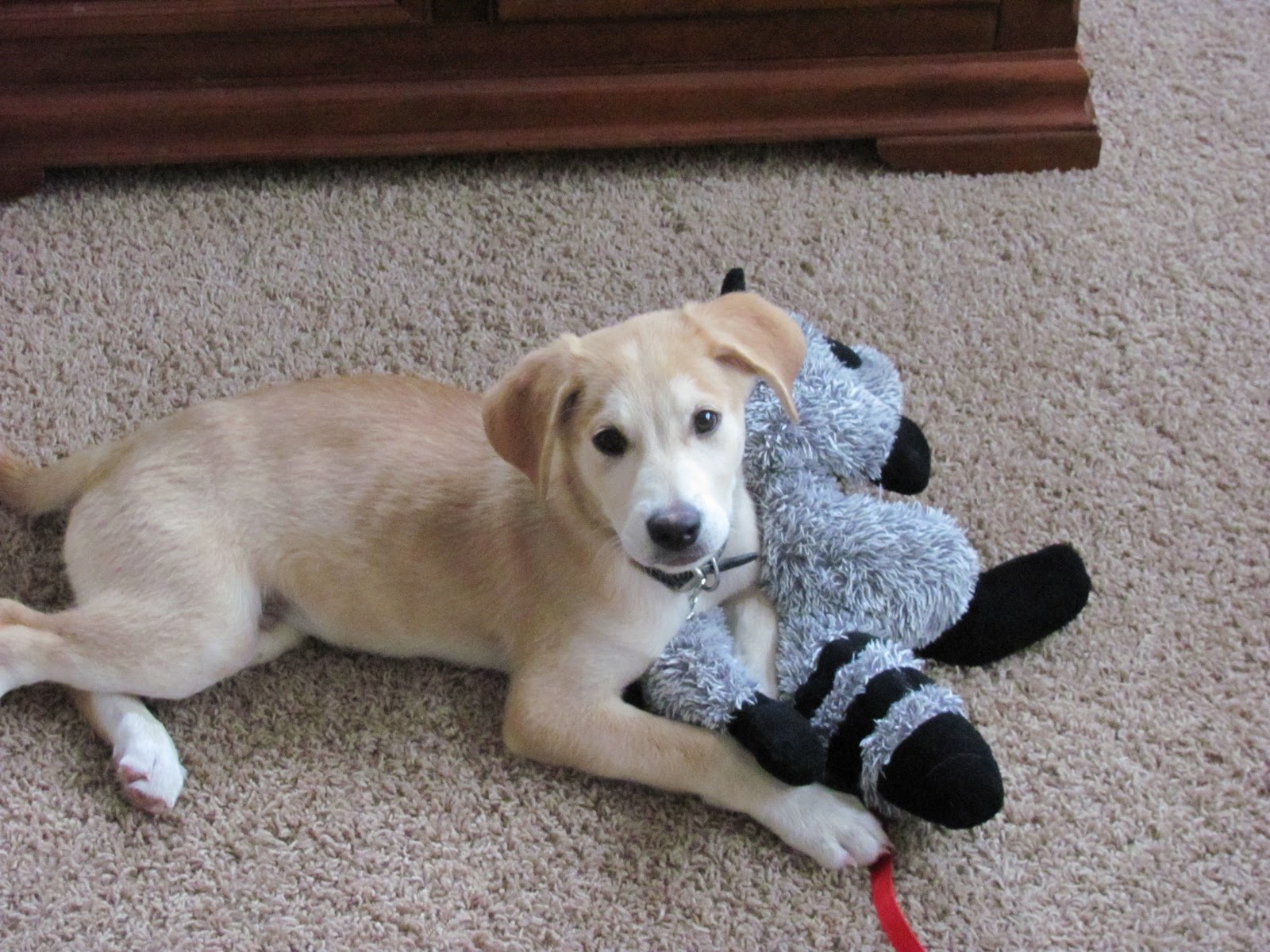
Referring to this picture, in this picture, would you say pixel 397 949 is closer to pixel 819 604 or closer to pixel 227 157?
pixel 819 604

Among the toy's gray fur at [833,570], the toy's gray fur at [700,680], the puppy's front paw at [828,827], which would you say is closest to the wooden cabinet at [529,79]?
the toy's gray fur at [833,570]

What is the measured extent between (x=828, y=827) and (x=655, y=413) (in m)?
0.60

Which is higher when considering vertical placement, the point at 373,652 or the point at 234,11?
the point at 234,11

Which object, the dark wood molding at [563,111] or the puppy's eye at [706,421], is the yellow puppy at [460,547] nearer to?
the puppy's eye at [706,421]

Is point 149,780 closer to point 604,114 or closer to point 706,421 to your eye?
point 706,421

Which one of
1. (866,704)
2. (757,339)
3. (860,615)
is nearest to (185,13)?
(757,339)

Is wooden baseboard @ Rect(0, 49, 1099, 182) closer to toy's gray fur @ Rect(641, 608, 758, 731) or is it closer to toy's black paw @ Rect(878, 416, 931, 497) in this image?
toy's black paw @ Rect(878, 416, 931, 497)

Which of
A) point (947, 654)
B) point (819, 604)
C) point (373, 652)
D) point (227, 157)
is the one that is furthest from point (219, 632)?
point (227, 157)

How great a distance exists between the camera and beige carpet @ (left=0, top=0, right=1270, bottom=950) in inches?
69.5

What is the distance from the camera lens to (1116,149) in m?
2.88

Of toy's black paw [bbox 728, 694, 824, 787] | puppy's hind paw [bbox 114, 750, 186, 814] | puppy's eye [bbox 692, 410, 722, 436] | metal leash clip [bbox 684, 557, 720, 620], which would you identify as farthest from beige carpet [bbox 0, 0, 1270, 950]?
puppy's eye [bbox 692, 410, 722, 436]

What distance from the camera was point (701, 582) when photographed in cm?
192

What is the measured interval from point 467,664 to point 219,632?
38 cm

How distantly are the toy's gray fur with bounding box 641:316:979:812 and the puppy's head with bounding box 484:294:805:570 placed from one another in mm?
195
